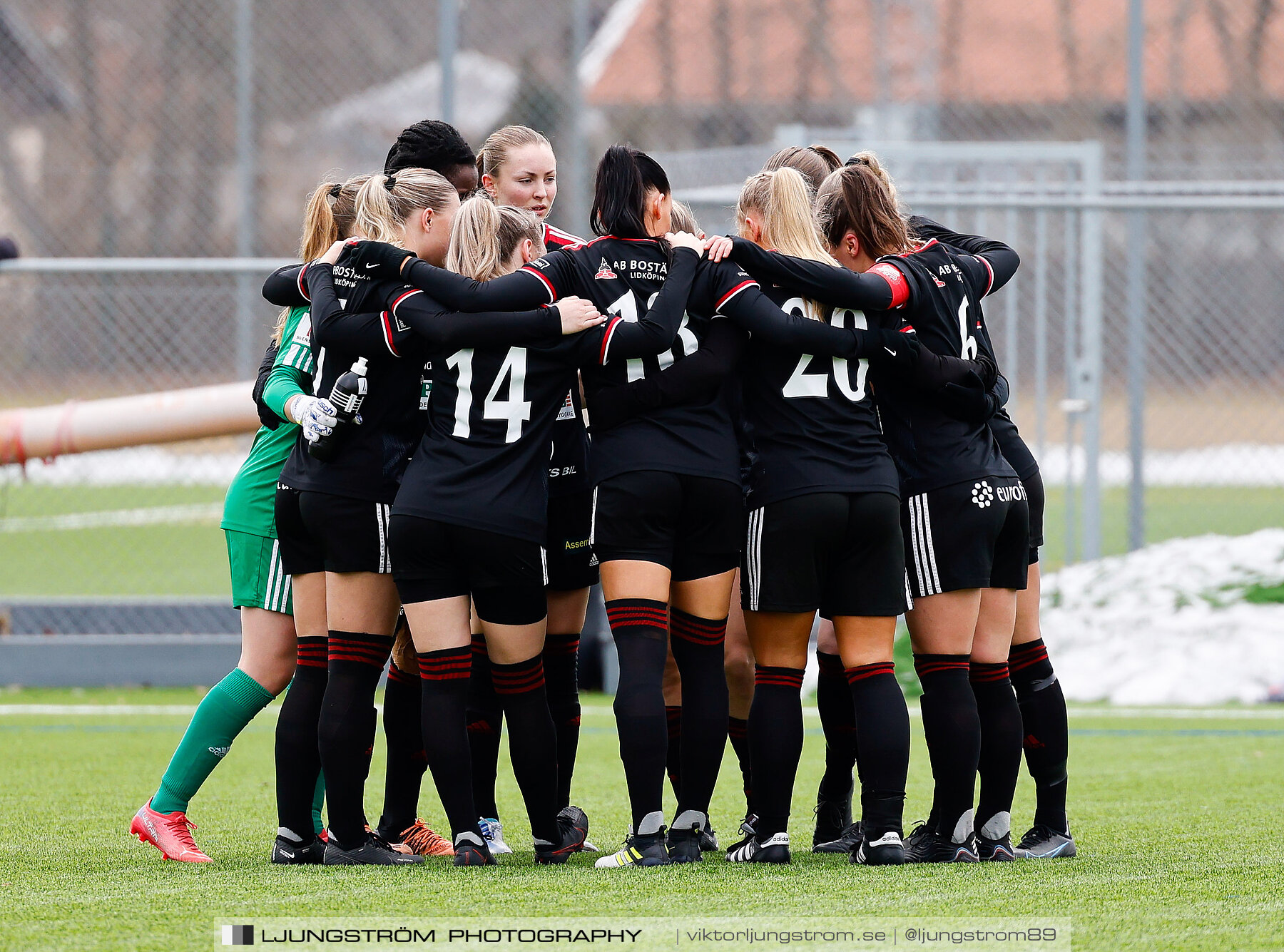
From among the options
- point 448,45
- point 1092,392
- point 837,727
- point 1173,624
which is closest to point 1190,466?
point 1092,392

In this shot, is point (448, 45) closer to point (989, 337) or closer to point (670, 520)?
point (989, 337)

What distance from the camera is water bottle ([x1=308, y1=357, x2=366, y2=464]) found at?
3668mm

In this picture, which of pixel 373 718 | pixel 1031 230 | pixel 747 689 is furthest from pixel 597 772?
pixel 1031 230

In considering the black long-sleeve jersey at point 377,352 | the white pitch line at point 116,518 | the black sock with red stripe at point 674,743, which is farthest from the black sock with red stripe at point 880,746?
the white pitch line at point 116,518

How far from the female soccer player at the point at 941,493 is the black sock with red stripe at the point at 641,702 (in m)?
0.64

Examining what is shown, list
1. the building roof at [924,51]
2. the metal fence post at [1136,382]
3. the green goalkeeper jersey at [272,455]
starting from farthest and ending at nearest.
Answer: the building roof at [924,51]
the metal fence post at [1136,382]
the green goalkeeper jersey at [272,455]

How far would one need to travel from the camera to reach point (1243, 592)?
7.68 metres

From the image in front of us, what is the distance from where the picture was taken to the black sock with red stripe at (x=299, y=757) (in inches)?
151

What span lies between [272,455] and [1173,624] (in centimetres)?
503

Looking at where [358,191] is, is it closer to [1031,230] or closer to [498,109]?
[1031,230]

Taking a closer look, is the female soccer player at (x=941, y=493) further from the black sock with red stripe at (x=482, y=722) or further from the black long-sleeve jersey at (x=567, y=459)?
the black sock with red stripe at (x=482, y=722)

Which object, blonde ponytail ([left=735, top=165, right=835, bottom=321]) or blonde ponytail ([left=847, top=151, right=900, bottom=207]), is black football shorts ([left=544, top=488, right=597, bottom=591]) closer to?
blonde ponytail ([left=735, top=165, right=835, bottom=321])

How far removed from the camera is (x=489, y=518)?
3.60m

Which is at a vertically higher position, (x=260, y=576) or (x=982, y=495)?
(x=982, y=495)
